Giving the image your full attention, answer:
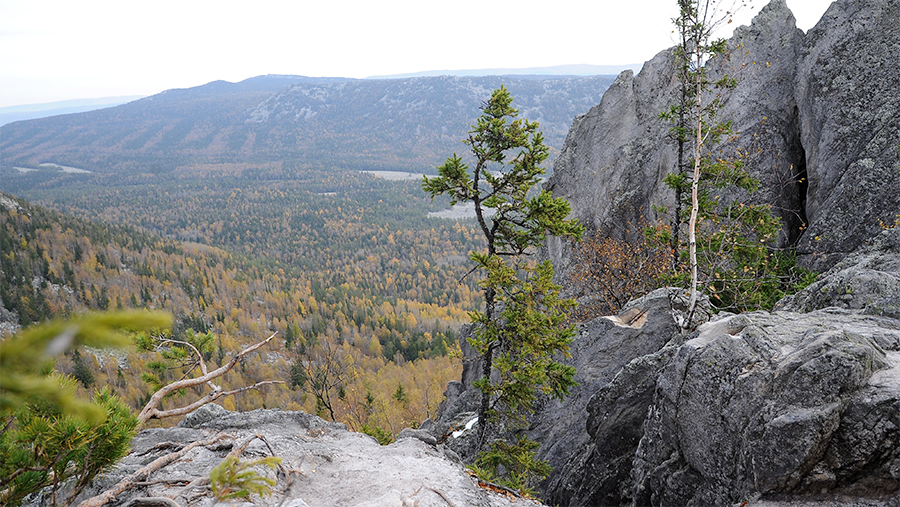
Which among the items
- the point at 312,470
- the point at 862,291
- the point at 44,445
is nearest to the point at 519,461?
the point at 312,470

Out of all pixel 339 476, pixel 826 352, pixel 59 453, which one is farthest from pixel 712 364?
pixel 59 453

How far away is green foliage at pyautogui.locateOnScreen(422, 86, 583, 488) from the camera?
11.3m

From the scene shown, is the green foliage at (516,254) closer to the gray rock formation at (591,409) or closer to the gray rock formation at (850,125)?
the gray rock formation at (591,409)

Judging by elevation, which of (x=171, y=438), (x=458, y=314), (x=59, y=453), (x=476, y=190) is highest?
(x=476, y=190)

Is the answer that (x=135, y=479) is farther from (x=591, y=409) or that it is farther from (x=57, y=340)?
(x=591, y=409)

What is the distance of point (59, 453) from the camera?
151 inches

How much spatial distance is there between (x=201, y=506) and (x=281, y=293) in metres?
117

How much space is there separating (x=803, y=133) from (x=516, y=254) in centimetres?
1301

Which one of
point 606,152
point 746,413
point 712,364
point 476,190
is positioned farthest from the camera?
point 606,152

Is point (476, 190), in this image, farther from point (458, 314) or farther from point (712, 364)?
point (458, 314)

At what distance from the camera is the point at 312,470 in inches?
278

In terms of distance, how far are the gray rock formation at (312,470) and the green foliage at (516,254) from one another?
3.24 m

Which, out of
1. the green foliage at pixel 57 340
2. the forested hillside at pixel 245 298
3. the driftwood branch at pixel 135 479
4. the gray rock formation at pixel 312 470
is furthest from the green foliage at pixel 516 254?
the forested hillside at pixel 245 298

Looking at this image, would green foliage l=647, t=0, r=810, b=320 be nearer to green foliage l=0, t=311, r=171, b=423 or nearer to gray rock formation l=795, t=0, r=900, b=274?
gray rock formation l=795, t=0, r=900, b=274
